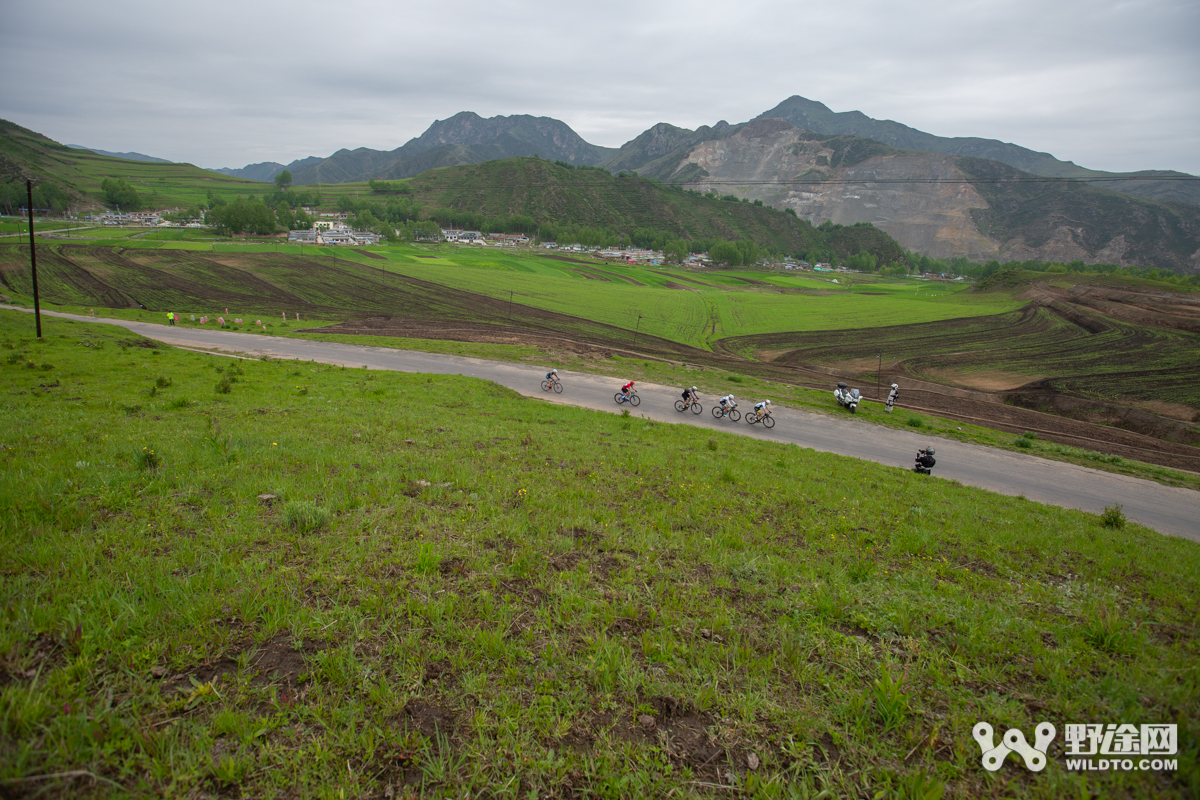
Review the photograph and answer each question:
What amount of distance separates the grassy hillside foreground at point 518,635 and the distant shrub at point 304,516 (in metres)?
0.04

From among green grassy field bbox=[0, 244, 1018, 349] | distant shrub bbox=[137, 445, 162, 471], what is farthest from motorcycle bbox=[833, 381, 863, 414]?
distant shrub bbox=[137, 445, 162, 471]

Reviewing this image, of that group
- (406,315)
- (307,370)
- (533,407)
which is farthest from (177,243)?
(533,407)

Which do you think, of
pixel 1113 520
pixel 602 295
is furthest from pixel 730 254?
pixel 1113 520

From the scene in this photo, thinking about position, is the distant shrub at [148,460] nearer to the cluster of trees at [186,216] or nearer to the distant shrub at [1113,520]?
the distant shrub at [1113,520]

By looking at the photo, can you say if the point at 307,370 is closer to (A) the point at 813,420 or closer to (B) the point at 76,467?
(B) the point at 76,467

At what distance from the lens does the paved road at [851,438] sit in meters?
19.1

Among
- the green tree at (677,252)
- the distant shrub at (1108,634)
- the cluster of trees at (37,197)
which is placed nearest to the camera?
the distant shrub at (1108,634)

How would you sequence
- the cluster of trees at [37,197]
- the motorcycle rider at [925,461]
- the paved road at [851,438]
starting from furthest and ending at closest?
the cluster of trees at [37,197] < the paved road at [851,438] < the motorcycle rider at [925,461]

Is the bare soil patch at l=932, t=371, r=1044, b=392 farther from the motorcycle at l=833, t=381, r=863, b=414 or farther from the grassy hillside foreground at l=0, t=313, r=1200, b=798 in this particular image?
the grassy hillside foreground at l=0, t=313, r=1200, b=798

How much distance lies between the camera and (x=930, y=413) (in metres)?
32.8

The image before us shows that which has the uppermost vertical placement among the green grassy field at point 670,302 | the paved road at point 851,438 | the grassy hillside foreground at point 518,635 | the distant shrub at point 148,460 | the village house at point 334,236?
the village house at point 334,236

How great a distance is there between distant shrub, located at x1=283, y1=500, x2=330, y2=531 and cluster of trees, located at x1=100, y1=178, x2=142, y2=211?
235 m

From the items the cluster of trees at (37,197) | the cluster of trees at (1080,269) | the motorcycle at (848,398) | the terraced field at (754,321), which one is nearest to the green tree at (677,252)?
the terraced field at (754,321)

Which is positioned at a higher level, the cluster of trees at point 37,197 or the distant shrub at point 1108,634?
the cluster of trees at point 37,197
